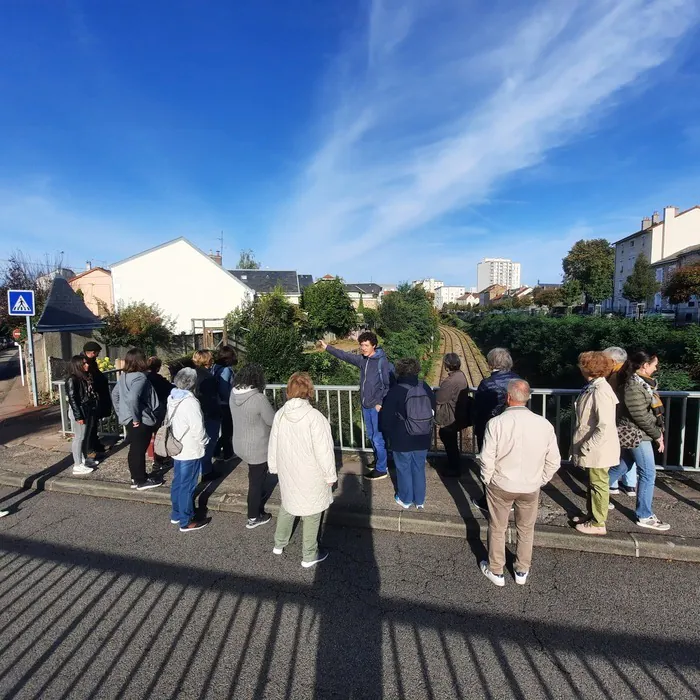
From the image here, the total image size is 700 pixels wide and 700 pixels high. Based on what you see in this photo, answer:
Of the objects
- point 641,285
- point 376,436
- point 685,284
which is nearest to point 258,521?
point 376,436

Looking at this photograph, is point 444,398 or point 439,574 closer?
point 439,574

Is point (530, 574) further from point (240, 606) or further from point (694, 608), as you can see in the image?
point (240, 606)

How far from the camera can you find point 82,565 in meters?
3.60

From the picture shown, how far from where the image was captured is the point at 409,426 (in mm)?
4027

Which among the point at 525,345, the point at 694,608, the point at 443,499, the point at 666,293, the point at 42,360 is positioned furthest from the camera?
the point at 525,345

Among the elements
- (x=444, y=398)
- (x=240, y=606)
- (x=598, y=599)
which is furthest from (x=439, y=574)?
(x=444, y=398)

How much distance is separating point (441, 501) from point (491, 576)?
46.8 inches

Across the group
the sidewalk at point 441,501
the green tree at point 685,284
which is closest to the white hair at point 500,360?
the sidewalk at point 441,501

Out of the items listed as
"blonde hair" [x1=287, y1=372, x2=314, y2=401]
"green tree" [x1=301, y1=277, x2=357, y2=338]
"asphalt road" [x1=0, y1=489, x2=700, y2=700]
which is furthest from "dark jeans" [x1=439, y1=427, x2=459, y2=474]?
"green tree" [x1=301, y1=277, x2=357, y2=338]

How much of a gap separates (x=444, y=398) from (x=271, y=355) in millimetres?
9179

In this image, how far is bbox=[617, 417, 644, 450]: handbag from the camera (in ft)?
12.2

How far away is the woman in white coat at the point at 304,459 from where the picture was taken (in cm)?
330

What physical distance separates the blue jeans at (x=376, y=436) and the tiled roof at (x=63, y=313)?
9.35 m

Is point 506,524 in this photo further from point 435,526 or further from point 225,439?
point 225,439
